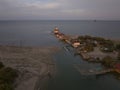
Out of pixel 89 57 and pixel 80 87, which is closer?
pixel 80 87

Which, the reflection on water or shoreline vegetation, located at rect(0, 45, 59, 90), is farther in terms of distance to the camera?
the reflection on water

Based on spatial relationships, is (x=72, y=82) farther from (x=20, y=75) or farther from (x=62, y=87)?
(x=20, y=75)

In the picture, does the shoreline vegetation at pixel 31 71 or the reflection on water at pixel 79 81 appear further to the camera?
the reflection on water at pixel 79 81

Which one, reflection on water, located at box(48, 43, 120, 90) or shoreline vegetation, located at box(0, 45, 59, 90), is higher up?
shoreline vegetation, located at box(0, 45, 59, 90)

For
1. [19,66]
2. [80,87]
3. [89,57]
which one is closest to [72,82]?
[80,87]

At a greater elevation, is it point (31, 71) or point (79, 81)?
point (31, 71)

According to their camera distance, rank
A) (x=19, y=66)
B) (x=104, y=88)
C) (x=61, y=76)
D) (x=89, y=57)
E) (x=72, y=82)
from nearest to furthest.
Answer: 1. (x=104, y=88)
2. (x=72, y=82)
3. (x=61, y=76)
4. (x=19, y=66)
5. (x=89, y=57)

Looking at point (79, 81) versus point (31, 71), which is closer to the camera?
point (79, 81)

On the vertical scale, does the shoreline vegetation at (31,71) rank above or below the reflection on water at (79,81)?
above

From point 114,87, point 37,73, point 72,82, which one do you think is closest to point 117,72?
point 114,87

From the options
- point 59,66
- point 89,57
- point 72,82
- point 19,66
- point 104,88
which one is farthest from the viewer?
point 89,57
